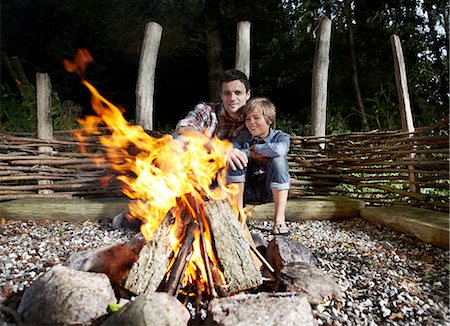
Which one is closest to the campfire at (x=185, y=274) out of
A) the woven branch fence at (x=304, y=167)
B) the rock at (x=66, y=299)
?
the rock at (x=66, y=299)

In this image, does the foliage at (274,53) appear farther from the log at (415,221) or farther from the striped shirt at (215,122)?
the log at (415,221)

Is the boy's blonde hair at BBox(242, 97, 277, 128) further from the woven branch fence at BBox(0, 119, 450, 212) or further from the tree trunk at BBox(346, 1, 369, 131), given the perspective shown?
the tree trunk at BBox(346, 1, 369, 131)

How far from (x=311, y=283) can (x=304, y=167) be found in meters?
2.22

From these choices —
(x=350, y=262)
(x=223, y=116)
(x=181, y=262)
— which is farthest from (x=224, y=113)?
(x=181, y=262)

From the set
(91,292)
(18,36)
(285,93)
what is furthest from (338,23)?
(18,36)

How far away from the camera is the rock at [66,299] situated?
1584mm

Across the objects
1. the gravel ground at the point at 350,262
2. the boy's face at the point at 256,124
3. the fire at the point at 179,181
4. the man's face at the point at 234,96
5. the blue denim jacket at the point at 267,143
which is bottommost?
the gravel ground at the point at 350,262

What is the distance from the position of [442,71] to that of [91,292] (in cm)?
628

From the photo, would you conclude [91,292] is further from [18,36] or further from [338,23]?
[18,36]

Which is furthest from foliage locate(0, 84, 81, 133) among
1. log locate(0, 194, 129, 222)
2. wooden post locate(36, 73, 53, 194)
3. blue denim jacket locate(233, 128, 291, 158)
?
blue denim jacket locate(233, 128, 291, 158)

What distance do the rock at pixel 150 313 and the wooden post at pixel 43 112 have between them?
2.57m

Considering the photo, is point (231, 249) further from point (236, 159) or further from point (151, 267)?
point (236, 159)

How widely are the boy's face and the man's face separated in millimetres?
224

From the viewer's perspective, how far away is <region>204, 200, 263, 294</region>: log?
1871mm
